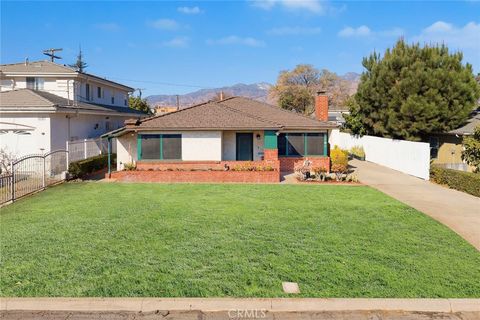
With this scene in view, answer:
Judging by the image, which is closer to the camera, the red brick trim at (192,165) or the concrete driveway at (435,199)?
the concrete driveway at (435,199)

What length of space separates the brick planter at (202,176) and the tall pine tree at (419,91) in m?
10.9

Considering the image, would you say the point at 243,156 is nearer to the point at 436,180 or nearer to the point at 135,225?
the point at 436,180

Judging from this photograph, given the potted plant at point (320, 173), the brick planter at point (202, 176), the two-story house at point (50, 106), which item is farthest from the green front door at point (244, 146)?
the two-story house at point (50, 106)

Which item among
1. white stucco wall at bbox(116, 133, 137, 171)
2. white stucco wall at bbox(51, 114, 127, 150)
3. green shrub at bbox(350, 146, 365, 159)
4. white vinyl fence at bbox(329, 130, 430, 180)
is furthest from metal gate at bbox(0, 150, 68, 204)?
green shrub at bbox(350, 146, 365, 159)

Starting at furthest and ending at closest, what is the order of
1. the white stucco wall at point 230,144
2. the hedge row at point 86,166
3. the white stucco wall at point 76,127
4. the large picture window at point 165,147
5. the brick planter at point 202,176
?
the white stucco wall at point 230,144, the white stucco wall at point 76,127, the large picture window at point 165,147, the hedge row at point 86,166, the brick planter at point 202,176

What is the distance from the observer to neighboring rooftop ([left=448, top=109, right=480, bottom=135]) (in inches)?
843

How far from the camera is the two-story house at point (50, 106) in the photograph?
65.6 feet

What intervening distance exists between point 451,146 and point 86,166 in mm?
21045

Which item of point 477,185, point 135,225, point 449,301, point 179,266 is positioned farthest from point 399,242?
point 477,185

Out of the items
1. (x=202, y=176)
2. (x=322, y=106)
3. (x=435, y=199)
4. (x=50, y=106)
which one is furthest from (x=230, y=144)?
(x=435, y=199)

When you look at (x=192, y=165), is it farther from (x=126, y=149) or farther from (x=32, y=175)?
A: (x=32, y=175)

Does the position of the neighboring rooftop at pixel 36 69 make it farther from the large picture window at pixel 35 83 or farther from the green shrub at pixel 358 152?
the green shrub at pixel 358 152

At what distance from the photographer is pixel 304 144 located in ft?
73.5

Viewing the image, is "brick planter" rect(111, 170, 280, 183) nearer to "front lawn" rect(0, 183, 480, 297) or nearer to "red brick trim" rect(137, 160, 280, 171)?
"red brick trim" rect(137, 160, 280, 171)
